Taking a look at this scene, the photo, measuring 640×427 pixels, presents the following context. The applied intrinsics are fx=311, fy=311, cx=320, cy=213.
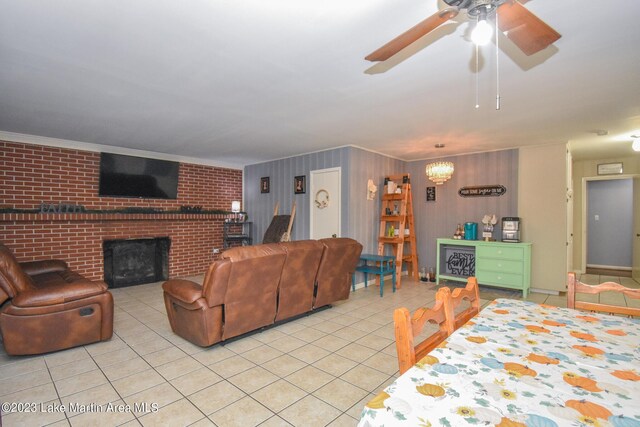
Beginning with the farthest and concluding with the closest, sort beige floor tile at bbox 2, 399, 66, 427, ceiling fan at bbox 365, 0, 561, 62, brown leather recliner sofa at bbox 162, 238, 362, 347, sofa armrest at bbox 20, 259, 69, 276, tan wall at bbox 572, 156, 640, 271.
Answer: tan wall at bbox 572, 156, 640, 271 < sofa armrest at bbox 20, 259, 69, 276 < brown leather recliner sofa at bbox 162, 238, 362, 347 < beige floor tile at bbox 2, 399, 66, 427 < ceiling fan at bbox 365, 0, 561, 62

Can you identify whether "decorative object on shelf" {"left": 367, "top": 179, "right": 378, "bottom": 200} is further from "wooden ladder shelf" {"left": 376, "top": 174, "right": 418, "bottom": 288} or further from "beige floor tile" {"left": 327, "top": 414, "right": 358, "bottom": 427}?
"beige floor tile" {"left": 327, "top": 414, "right": 358, "bottom": 427}

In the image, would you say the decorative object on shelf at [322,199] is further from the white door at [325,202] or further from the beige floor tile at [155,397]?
the beige floor tile at [155,397]

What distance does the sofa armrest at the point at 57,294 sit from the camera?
2664mm

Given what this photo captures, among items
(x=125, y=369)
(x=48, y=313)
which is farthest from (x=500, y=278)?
(x=48, y=313)

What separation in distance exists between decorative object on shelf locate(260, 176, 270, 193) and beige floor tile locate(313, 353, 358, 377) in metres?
4.40

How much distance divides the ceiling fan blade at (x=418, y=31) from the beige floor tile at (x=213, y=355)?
2.65m

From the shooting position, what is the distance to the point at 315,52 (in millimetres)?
2189

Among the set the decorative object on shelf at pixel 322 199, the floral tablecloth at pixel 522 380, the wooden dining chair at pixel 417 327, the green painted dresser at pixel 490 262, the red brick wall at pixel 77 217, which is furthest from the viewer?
the decorative object on shelf at pixel 322 199

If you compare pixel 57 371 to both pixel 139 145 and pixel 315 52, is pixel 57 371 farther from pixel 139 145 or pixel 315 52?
pixel 139 145

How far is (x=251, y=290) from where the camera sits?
2990 mm

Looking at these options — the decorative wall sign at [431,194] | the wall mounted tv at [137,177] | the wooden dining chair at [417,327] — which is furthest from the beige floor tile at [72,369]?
the decorative wall sign at [431,194]

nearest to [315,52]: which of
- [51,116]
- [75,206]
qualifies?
[51,116]

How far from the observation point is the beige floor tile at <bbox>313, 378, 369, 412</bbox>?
212 cm

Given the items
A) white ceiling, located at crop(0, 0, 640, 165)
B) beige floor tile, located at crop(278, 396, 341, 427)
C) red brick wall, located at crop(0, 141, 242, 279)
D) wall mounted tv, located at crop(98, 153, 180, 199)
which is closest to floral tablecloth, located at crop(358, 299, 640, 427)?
beige floor tile, located at crop(278, 396, 341, 427)
